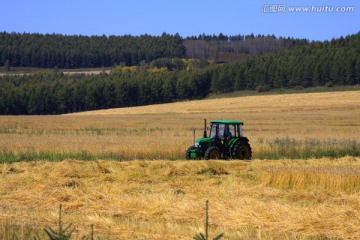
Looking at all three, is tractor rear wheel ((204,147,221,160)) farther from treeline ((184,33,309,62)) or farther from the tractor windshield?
treeline ((184,33,309,62))

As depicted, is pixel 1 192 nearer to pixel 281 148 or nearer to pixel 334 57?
pixel 281 148

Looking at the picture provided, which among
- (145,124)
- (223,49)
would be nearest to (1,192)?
(145,124)

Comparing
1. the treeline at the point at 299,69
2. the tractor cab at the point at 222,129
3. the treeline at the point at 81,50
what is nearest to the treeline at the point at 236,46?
the treeline at the point at 81,50

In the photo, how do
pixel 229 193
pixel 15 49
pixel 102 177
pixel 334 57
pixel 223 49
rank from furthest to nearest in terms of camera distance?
pixel 223 49
pixel 15 49
pixel 334 57
pixel 102 177
pixel 229 193

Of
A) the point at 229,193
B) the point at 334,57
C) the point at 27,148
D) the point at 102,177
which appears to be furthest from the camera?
the point at 334,57

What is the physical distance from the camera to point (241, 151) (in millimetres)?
21109

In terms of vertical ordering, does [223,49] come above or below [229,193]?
above

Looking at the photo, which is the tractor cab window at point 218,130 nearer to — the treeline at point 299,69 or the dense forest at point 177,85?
the treeline at point 299,69

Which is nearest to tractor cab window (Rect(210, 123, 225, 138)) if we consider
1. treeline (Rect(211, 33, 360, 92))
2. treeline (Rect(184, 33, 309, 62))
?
treeline (Rect(211, 33, 360, 92))

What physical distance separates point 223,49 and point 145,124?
13338cm

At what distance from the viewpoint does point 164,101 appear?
307 ft

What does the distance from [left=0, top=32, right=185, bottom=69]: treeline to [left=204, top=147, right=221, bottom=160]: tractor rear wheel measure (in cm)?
13370

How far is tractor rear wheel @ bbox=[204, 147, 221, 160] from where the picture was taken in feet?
66.1

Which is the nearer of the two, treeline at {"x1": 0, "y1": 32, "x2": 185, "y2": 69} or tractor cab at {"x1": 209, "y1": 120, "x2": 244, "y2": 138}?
tractor cab at {"x1": 209, "y1": 120, "x2": 244, "y2": 138}
